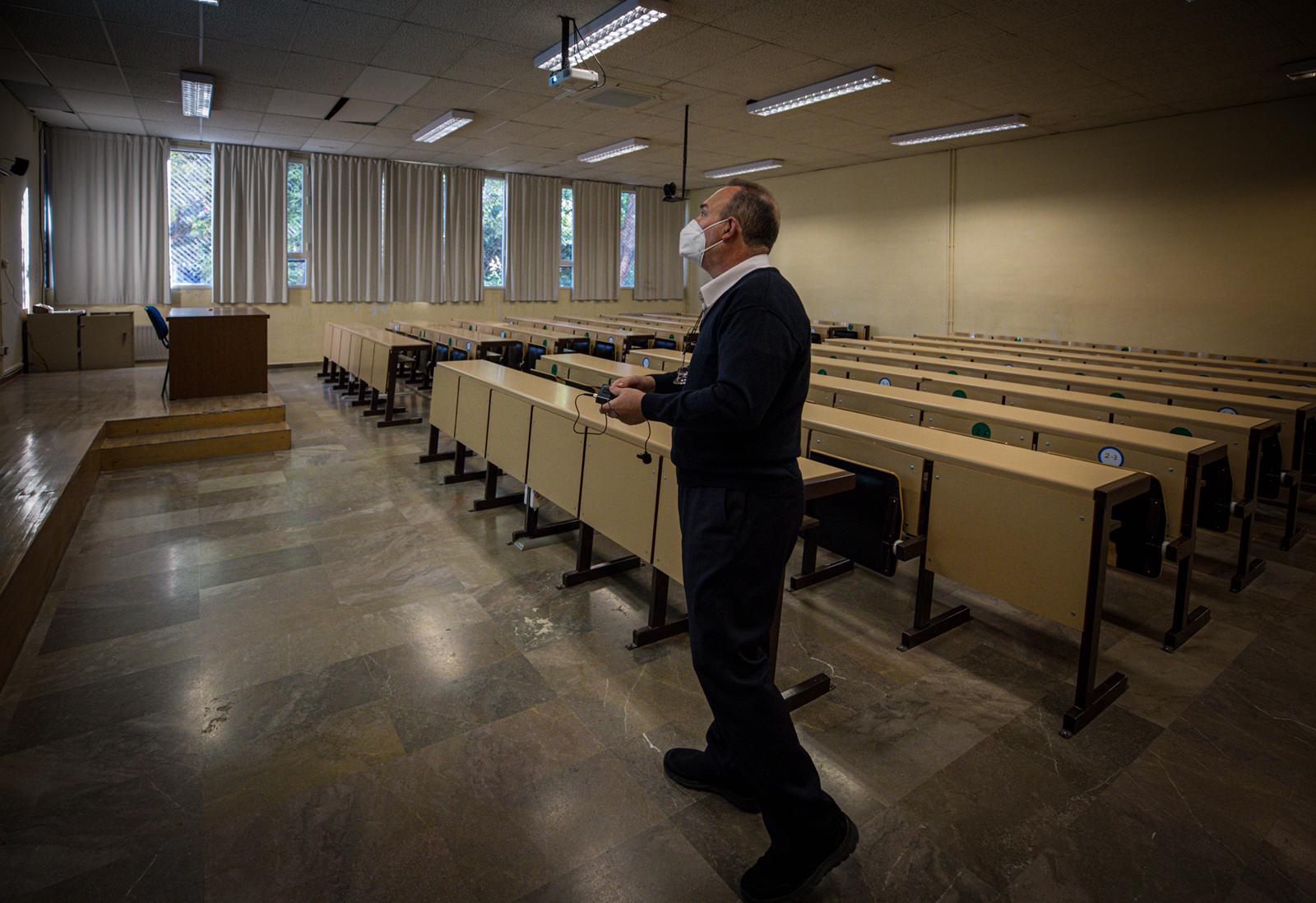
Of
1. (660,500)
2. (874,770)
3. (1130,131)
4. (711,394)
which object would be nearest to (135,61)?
(660,500)

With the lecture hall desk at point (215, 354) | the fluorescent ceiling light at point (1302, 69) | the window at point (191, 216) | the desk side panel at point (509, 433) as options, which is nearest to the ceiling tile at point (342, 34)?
the lecture hall desk at point (215, 354)

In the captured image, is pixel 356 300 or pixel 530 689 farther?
pixel 356 300

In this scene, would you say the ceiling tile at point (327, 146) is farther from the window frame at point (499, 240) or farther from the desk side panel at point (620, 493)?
the desk side panel at point (620, 493)

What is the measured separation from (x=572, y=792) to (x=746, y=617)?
0.76 metres

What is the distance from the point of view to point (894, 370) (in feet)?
16.7

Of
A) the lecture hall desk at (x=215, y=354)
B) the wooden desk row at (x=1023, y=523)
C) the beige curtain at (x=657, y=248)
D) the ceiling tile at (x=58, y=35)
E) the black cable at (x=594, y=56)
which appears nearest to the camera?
the wooden desk row at (x=1023, y=523)

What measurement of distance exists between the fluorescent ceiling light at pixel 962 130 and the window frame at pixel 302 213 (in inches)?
312

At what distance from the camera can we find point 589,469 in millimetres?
3098

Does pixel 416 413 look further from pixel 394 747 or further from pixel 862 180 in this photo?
pixel 862 180

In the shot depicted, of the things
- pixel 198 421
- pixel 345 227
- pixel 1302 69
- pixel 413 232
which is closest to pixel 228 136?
pixel 345 227

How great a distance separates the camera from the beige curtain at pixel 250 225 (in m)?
9.61

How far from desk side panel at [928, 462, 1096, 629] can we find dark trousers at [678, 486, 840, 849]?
3.65ft

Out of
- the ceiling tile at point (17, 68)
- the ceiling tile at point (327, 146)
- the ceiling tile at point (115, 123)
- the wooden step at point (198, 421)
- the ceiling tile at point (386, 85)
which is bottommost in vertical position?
the wooden step at point (198, 421)

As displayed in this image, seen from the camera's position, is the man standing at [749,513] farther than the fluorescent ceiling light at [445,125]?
No
